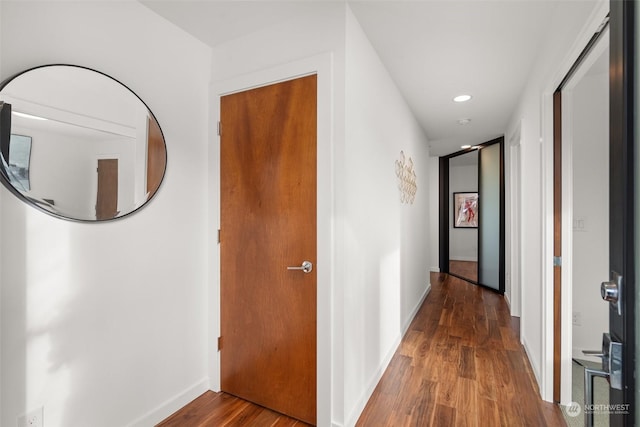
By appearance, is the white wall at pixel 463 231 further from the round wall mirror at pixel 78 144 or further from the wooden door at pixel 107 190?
the wooden door at pixel 107 190

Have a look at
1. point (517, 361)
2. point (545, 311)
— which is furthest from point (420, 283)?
point (545, 311)

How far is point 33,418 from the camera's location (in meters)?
1.35

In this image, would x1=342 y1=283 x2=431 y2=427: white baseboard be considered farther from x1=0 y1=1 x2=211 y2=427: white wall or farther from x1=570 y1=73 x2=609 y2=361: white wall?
x1=570 y1=73 x2=609 y2=361: white wall

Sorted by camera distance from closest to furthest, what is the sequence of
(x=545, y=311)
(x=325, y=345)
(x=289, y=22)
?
(x=325, y=345) < (x=289, y=22) < (x=545, y=311)

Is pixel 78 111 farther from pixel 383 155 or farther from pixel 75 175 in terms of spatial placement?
pixel 383 155

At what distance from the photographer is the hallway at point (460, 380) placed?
1866 millimetres

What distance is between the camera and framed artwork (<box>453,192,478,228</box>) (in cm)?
757

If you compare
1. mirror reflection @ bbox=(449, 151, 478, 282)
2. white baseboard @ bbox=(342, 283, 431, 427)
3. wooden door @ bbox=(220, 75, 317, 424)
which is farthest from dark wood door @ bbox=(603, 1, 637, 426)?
mirror reflection @ bbox=(449, 151, 478, 282)

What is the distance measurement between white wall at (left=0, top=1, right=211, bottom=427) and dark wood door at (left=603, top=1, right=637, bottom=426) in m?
1.96

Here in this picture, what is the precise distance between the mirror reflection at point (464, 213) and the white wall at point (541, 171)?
4916 millimetres

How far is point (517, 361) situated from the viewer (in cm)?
254

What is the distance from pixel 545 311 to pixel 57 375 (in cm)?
270

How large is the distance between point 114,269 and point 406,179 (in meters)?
2.70

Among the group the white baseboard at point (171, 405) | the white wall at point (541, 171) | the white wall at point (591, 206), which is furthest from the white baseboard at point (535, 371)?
the white baseboard at point (171, 405)
